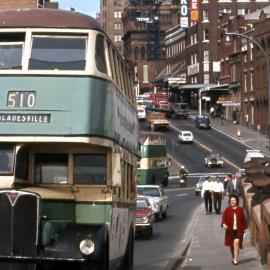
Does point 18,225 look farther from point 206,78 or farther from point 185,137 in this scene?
point 206,78

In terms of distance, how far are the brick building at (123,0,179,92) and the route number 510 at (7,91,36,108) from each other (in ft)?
564

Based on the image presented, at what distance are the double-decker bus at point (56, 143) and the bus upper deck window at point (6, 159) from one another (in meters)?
0.01

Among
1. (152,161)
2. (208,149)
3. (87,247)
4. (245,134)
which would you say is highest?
(87,247)

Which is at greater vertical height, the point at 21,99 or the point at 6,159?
the point at 21,99

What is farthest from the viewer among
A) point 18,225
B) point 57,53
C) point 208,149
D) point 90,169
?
point 208,149

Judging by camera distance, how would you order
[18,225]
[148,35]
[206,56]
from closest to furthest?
1. [18,225]
2. [206,56]
3. [148,35]

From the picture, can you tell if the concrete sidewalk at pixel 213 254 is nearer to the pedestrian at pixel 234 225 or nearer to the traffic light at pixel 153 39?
the pedestrian at pixel 234 225

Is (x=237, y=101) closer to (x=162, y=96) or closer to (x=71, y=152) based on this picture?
(x=162, y=96)

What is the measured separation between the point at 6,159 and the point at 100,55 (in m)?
2.26

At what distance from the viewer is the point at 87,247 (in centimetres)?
1207

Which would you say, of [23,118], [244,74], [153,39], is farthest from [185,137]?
[153,39]

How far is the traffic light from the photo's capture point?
18625cm

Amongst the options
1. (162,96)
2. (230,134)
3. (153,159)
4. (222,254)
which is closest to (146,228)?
(222,254)

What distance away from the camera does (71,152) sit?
1291 cm
